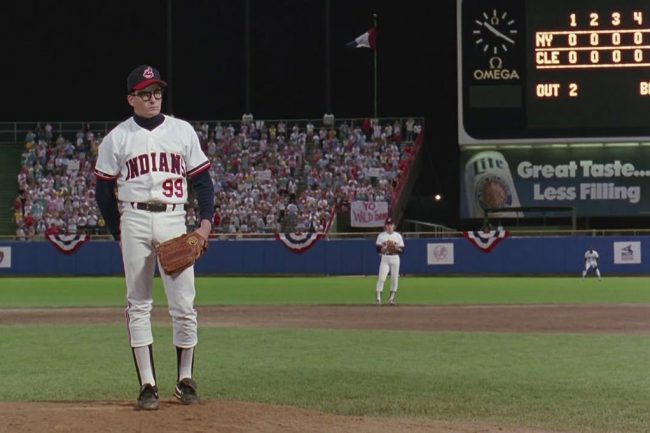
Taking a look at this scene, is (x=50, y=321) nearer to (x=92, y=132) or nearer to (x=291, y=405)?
(x=291, y=405)

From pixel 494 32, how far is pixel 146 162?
24.2 meters

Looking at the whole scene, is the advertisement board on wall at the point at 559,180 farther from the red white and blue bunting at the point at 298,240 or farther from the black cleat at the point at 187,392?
the black cleat at the point at 187,392

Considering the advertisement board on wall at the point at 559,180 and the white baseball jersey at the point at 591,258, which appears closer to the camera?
the white baseball jersey at the point at 591,258

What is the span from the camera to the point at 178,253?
5898mm

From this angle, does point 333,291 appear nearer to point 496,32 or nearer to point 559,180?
point 496,32

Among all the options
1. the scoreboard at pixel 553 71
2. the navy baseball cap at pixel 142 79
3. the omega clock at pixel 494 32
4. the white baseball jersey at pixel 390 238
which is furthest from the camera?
the omega clock at pixel 494 32

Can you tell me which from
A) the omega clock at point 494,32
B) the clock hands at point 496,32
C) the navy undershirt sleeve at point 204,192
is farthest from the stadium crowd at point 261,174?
the navy undershirt sleeve at point 204,192

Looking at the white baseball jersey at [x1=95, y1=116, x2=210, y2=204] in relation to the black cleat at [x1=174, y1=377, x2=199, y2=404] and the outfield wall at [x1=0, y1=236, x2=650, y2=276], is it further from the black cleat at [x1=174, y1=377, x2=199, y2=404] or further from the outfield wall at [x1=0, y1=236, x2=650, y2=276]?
the outfield wall at [x1=0, y1=236, x2=650, y2=276]

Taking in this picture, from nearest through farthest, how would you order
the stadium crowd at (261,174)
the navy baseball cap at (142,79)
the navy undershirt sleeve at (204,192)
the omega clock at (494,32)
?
the navy baseball cap at (142,79) < the navy undershirt sleeve at (204,192) < the omega clock at (494,32) < the stadium crowd at (261,174)

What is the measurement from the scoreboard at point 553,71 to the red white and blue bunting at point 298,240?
5.26m

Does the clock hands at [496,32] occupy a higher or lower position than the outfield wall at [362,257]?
higher

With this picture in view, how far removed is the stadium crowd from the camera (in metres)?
31.9

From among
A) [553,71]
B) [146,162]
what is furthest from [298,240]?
[146,162]

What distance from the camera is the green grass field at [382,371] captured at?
21.9 feet
